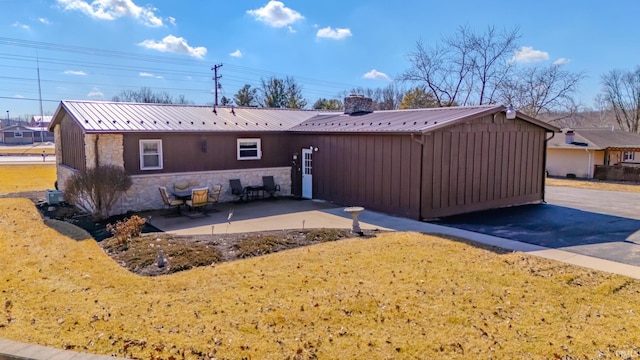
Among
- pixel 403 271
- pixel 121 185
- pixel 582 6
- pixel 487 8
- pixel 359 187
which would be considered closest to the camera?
pixel 403 271

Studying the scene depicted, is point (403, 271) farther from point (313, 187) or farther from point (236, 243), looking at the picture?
point (313, 187)

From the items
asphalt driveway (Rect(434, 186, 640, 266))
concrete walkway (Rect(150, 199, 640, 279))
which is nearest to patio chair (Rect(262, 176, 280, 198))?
concrete walkway (Rect(150, 199, 640, 279))

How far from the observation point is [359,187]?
14117 millimetres

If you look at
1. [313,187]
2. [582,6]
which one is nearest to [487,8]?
[582,6]

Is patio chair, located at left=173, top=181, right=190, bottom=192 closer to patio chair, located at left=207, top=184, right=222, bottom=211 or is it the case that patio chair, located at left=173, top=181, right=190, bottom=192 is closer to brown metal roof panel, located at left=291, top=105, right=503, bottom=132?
patio chair, located at left=207, top=184, right=222, bottom=211

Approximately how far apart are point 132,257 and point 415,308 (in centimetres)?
547

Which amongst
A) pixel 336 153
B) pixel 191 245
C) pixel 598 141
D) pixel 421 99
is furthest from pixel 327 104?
pixel 191 245

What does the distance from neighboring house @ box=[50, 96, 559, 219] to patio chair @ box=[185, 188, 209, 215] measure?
66.4 inches

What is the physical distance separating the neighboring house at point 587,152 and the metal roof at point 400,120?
19.5m

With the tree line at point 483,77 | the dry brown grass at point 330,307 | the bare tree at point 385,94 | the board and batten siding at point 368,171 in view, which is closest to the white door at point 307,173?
the board and batten siding at point 368,171

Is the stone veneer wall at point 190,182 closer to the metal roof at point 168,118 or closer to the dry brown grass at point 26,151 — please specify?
the metal roof at point 168,118

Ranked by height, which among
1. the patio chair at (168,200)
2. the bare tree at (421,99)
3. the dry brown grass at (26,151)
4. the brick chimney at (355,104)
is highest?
the bare tree at (421,99)

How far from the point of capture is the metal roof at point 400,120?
12298mm

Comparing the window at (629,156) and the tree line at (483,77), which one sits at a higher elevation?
the tree line at (483,77)
